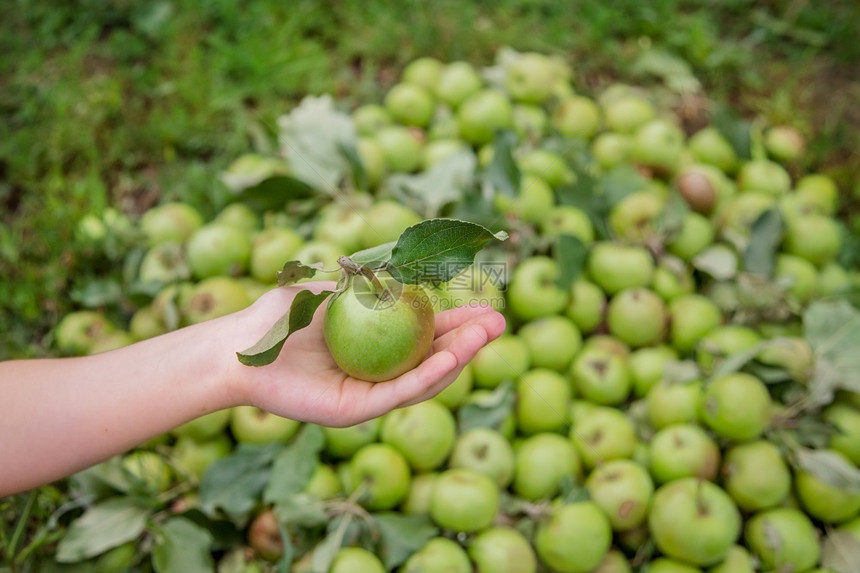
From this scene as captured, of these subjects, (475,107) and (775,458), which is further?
(475,107)

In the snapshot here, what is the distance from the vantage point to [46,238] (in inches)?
106

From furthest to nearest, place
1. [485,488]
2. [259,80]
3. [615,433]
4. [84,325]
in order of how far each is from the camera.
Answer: [259,80]
[84,325]
[615,433]
[485,488]

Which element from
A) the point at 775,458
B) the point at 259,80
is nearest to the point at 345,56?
the point at 259,80

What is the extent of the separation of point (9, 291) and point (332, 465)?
143 cm

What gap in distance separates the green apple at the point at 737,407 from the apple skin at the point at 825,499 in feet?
0.59

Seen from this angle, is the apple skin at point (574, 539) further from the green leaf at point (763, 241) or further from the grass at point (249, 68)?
the grass at point (249, 68)

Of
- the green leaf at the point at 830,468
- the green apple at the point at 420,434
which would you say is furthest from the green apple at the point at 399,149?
the green leaf at the point at 830,468

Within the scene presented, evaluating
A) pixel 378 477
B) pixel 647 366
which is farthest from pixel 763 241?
pixel 378 477

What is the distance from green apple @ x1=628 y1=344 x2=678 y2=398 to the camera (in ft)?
7.35

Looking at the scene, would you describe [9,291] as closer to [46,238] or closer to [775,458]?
[46,238]

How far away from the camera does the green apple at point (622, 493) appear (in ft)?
6.40

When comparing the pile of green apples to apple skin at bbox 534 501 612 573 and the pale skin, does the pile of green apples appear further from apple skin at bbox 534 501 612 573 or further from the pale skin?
the pale skin

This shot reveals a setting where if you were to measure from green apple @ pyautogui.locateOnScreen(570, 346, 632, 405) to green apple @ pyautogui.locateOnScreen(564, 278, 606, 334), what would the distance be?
13 cm

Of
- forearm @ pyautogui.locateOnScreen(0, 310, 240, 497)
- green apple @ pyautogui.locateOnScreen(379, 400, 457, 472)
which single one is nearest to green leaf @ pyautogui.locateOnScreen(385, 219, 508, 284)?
forearm @ pyautogui.locateOnScreen(0, 310, 240, 497)
